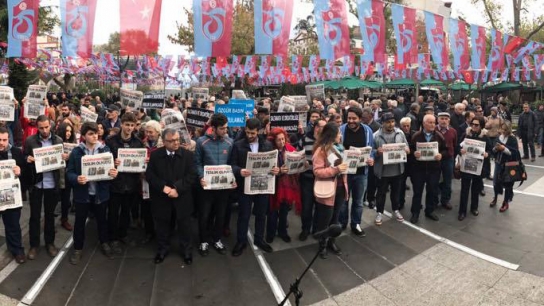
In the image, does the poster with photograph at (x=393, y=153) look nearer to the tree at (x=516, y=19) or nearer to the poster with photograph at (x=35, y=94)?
the poster with photograph at (x=35, y=94)

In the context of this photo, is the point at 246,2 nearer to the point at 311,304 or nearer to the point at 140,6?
the point at 140,6

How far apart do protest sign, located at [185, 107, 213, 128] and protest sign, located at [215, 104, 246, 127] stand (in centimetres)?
25

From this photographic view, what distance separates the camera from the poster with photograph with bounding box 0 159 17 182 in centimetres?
494

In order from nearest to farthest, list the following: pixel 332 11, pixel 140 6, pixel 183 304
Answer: pixel 183 304, pixel 140 6, pixel 332 11

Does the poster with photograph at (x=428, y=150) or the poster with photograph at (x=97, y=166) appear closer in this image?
the poster with photograph at (x=97, y=166)

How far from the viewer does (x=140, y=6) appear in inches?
332

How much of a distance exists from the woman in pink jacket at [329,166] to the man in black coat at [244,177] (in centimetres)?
60

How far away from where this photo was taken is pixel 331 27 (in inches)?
413

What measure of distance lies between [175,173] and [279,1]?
5.92m

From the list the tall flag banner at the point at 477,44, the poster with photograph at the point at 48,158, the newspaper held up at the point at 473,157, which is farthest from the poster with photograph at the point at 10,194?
the tall flag banner at the point at 477,44

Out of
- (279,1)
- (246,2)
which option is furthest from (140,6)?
(246,2)

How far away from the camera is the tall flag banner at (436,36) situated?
12086 millimetres

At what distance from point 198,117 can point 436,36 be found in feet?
27.8

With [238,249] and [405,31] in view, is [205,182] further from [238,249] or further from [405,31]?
[405,31]
